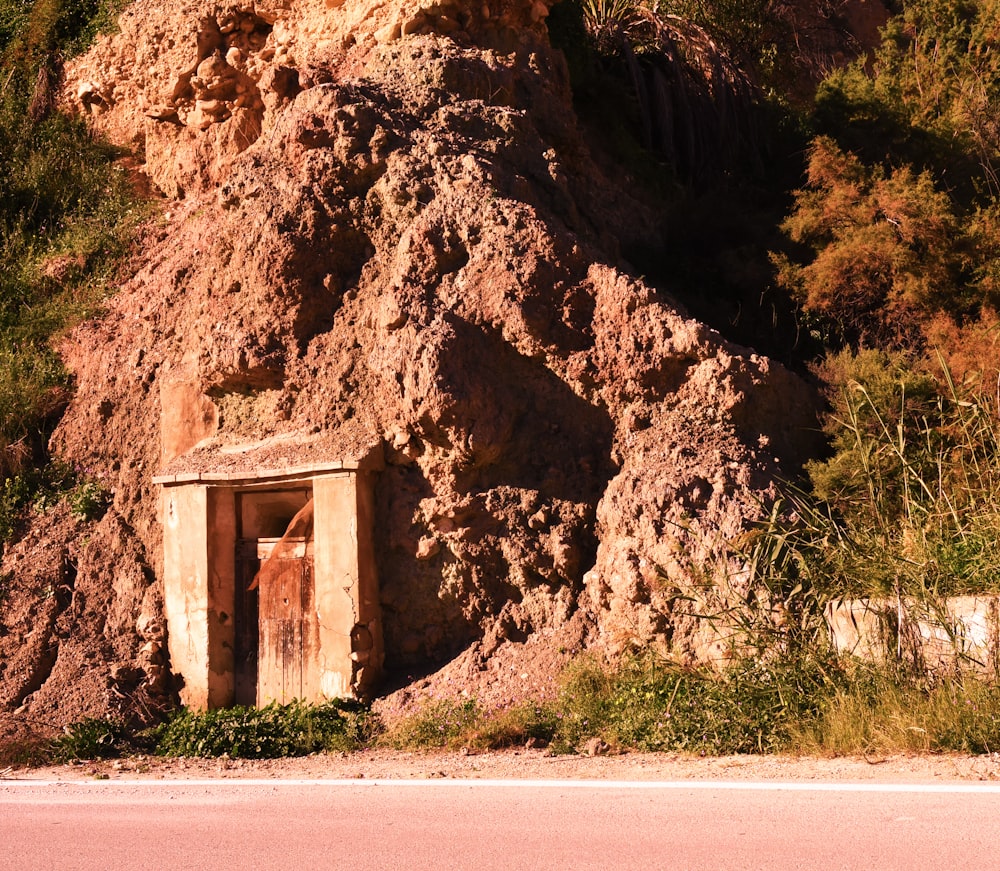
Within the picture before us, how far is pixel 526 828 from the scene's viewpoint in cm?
564

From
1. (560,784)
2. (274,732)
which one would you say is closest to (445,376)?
(274,732)

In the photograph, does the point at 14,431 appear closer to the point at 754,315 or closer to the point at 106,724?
the point at 106,724

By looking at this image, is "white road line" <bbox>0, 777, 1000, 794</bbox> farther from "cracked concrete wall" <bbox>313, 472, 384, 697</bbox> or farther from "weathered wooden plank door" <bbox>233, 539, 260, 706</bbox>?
"weathered wooden plank door" <bbox>233, 539, 260, 706</bbox>

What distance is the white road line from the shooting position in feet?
19.6

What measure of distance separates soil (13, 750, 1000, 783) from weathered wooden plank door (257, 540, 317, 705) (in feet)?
4.41

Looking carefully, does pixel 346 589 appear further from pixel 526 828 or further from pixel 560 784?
pixel 526 828

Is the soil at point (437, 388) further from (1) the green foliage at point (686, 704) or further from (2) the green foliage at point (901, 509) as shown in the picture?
(2) the green foliage at point (901, 509)

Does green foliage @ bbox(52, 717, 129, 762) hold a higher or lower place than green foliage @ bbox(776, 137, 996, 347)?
lower

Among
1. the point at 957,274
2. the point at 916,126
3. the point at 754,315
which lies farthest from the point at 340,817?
the point at 916,126

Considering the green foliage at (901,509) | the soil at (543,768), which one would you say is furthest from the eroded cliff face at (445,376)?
the soil at (543,768)

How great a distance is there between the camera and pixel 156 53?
15492 millimetres

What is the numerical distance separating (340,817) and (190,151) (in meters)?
10.7


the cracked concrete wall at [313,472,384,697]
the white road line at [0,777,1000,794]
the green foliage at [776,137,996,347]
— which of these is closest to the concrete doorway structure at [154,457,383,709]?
the cracked concrete wall at [313,472,384,697]

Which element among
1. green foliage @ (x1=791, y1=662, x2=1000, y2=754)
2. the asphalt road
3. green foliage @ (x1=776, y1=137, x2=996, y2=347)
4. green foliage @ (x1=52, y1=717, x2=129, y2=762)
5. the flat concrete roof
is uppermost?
green foliage @ (x1=776, y1=137, x2=996, y2=347)
